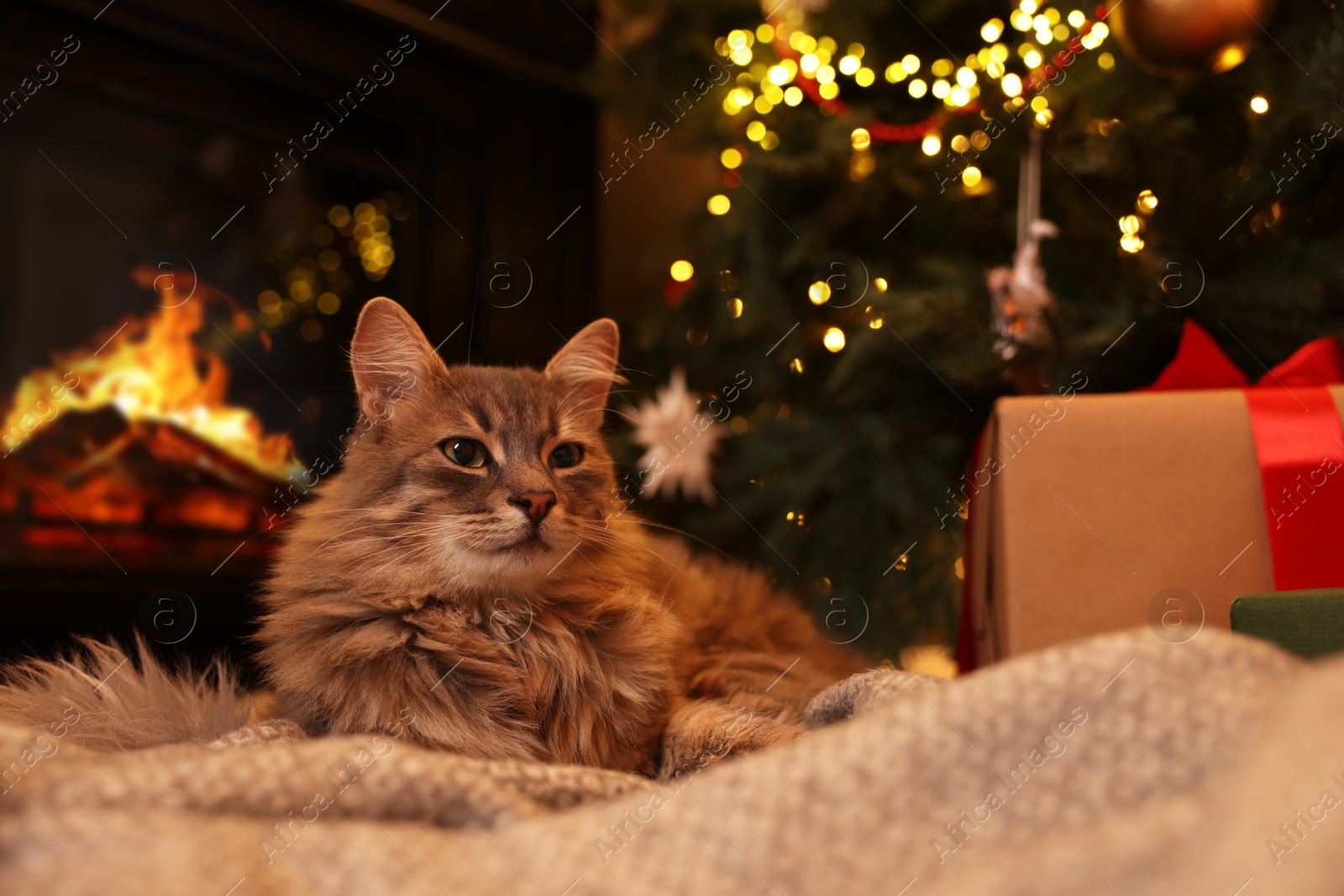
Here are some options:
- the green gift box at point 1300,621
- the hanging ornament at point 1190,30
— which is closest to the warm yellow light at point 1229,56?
the hanging ornament at point 1190,30

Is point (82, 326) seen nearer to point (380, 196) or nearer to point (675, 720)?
point (380, 196)

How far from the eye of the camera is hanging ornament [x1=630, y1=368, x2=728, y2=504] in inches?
72.4

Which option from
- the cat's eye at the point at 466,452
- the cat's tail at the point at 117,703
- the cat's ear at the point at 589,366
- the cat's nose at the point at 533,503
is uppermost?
the cat's ear at the point at 589,366

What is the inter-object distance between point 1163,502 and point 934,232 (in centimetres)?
90

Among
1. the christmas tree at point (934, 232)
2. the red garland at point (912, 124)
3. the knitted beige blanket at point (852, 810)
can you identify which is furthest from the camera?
the red garland at point (912, 124)

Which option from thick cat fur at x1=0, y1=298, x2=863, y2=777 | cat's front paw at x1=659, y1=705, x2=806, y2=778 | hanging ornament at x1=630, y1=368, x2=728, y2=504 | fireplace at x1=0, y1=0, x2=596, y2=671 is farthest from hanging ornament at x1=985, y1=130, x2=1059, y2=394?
fireplace at x1=0, y1=0, x2=596, y2=671

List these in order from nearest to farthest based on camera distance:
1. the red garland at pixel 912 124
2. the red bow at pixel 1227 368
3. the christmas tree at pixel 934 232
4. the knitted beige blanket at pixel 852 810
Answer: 1. the knitted beige blanket at pixel 852 810
2. the red bow at pixel 1227 368
3. the christmas tree at pixel 934 232
4. the red garland at pixel 912 124

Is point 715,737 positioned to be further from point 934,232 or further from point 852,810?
point 934,232

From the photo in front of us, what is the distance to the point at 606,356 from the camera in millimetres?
1398

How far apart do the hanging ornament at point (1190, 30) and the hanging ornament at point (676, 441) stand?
97cm

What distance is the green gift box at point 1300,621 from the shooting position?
83 cm

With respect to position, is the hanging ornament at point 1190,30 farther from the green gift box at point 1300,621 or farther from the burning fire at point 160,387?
the burning fire at point 160,387

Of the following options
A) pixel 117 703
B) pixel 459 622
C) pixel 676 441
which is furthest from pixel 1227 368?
pixel 117 703

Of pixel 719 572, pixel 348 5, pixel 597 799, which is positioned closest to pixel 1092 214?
pixel 719 572
